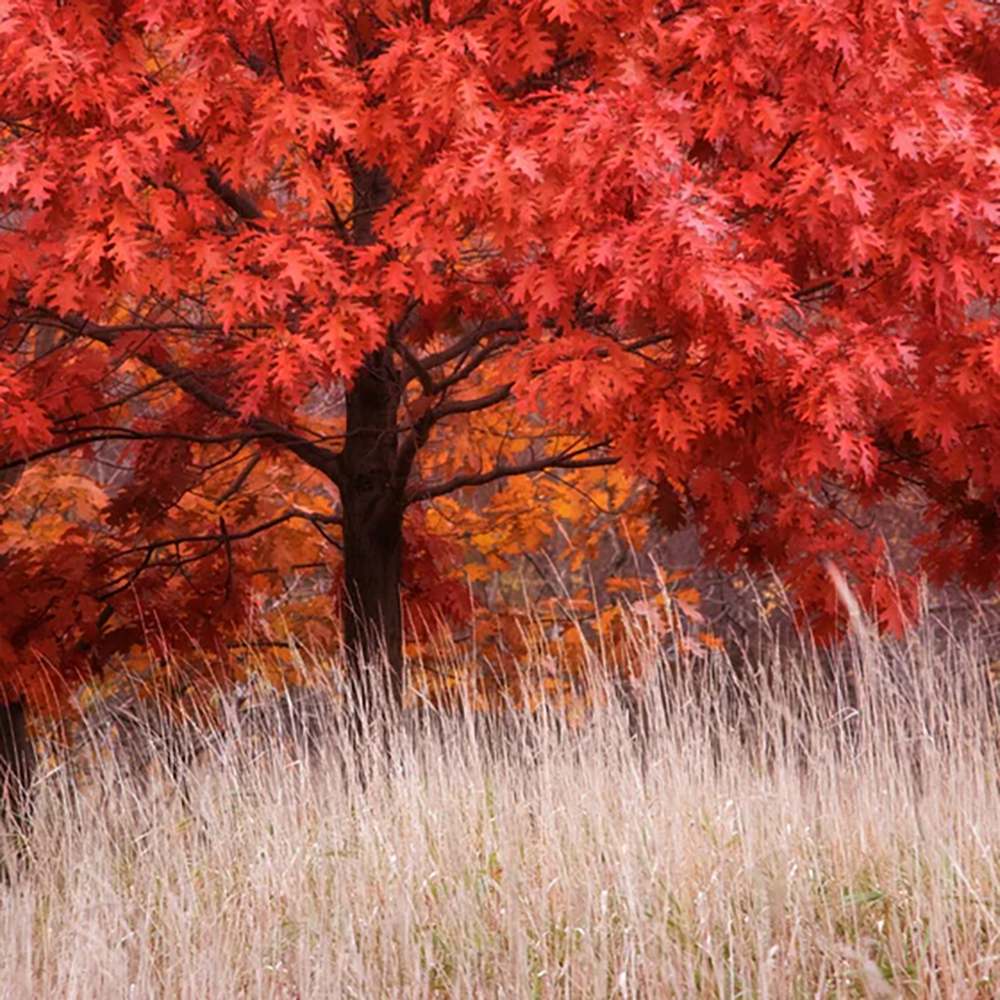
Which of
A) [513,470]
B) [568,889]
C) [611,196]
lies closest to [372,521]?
[513,470]

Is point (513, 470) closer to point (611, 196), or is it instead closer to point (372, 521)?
point (372, 521)

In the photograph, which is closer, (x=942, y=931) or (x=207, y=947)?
(x=942, y=931)

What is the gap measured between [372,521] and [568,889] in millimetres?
3669

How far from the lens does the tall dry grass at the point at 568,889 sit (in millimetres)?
4629

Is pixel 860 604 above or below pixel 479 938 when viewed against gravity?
above

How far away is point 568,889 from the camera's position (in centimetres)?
506

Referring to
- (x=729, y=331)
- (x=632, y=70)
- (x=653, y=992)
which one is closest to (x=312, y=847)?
(x=653, y=992)

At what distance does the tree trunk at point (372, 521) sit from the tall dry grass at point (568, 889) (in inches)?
78.0

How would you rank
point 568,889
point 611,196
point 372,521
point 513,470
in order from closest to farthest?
point 568,889, point 611,196, point 513,470, point 372,521

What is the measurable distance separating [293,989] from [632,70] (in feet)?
10.3

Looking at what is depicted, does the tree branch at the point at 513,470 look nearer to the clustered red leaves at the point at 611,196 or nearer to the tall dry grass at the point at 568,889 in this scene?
the clustered red leaves at the point at 611,196

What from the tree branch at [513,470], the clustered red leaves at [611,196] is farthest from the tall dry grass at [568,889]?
the tree branch at [513,470]

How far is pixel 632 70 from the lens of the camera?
5648 mm

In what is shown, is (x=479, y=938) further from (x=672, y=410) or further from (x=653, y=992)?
(x=672, y=410)
